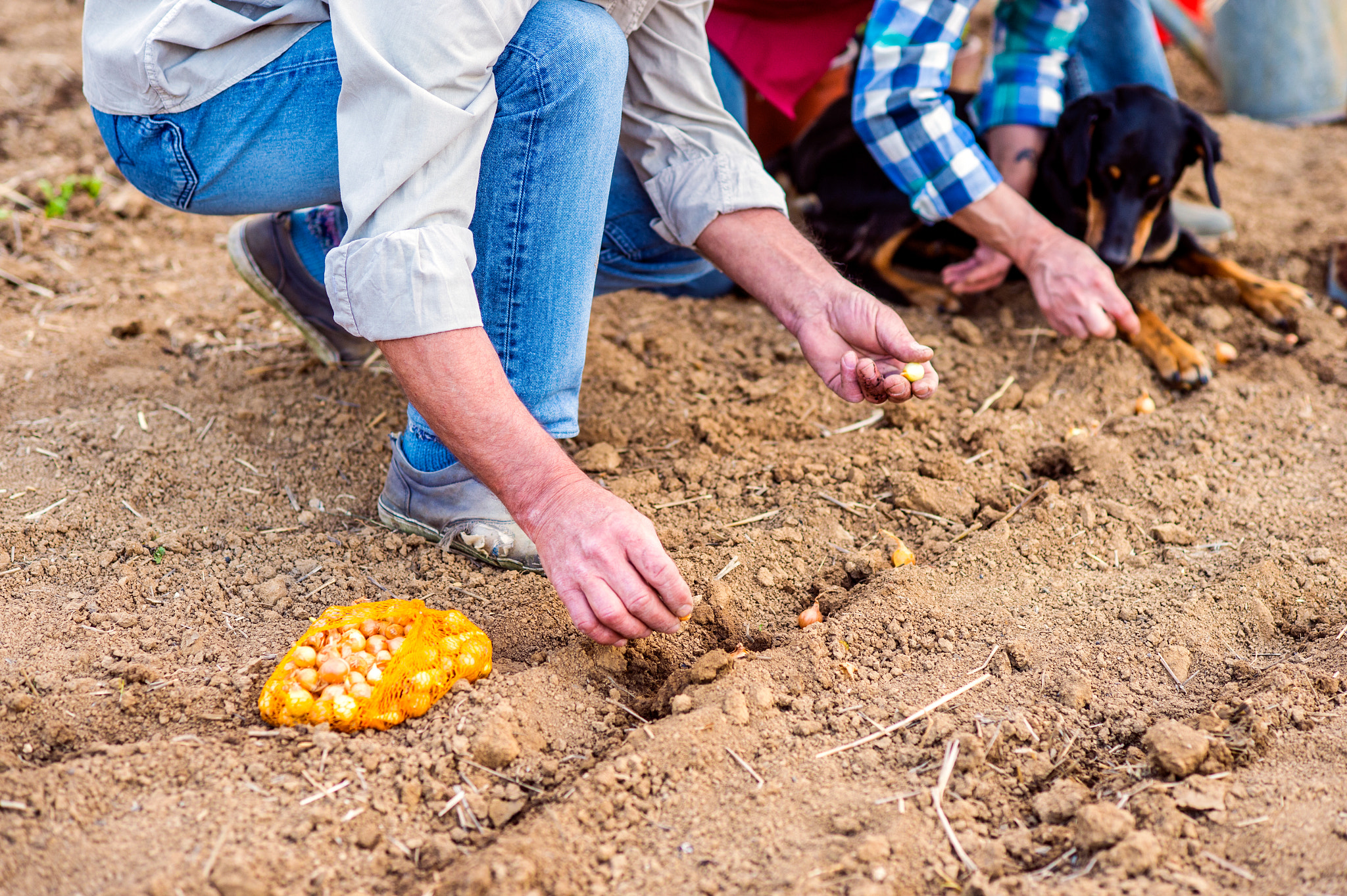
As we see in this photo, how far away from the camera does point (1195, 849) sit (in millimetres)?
1508

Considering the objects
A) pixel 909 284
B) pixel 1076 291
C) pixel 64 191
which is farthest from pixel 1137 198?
pixel 64 191

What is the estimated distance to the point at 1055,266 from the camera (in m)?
2.84

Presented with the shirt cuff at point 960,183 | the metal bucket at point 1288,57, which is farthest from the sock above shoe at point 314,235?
the metal bucket at point 1288,57

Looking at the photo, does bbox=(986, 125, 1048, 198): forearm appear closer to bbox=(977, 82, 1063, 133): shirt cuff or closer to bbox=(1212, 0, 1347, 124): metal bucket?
bbox=(977, 82, 1063, 133): shirt cuff

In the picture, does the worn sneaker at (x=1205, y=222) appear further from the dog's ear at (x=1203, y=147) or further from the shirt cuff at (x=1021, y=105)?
the shirt cuff at (x=1021, y=105)

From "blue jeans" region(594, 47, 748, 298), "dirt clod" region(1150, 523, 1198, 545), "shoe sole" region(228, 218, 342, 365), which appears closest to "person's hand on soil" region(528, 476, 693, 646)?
"blue jeans" region(594, 47, 748, 298)

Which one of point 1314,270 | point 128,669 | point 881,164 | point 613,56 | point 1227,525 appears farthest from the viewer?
point 1314,270

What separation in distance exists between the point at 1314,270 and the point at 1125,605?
7.68ft

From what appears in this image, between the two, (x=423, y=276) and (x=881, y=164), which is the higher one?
(x=423, y=276)

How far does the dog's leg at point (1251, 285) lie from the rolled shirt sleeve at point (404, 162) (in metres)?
2.87

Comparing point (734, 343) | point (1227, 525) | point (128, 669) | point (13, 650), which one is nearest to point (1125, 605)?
point (1227, 525)

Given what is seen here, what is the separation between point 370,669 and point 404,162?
882mm

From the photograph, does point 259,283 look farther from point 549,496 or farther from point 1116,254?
point 1116,254

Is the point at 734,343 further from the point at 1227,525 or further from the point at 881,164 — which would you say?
the point at 1227,525
